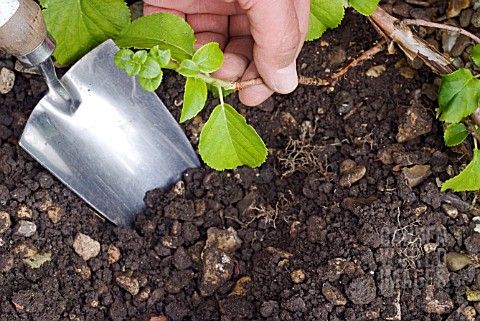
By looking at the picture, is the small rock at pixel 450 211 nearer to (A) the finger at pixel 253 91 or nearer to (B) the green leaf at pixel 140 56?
(A) the finger at pixel 253 91

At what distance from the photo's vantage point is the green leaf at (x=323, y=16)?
1.64 m

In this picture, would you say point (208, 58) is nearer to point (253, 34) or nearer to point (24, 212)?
point (253, 34)

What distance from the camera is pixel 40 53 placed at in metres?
1.48

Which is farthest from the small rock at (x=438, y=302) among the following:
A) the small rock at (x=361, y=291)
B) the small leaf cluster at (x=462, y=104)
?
the small leaf cluster at (x=462, y=104)

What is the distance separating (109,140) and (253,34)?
21.3 inches

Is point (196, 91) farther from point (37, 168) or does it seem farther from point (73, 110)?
point (37, 168)

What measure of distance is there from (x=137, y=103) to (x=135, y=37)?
0.73 feet

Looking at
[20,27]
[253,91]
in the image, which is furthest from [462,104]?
[20,27]

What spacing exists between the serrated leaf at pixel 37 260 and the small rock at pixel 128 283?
0.17 metres

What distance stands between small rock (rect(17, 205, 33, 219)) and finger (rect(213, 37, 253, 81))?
1.78 ft

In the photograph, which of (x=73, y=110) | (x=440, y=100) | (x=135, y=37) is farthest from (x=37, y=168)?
(x=440, y=100)

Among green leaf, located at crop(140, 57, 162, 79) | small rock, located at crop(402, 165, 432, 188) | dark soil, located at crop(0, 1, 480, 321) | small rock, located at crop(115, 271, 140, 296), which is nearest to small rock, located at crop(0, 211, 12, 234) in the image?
dark soil, located at crop(0, 1, 480, 321)

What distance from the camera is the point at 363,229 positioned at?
5.13 feet

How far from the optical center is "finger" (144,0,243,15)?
1.66 meters
